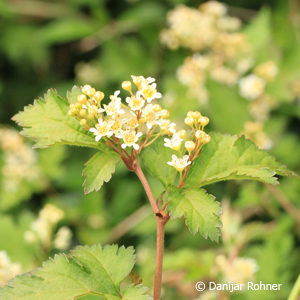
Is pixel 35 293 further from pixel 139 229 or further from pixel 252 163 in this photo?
pixel 139 229

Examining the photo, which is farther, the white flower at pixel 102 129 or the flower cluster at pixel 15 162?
the flower cluster at pixel 15 162

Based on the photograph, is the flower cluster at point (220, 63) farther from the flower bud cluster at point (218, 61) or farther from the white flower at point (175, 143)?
the white flower at point (175, 143)

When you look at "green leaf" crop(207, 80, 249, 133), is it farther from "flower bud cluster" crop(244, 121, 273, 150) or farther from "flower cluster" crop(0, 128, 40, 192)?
"flower cluster" crop(0, 128, 40, 192)

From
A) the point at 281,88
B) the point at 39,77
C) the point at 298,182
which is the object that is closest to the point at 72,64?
the point at 39,77

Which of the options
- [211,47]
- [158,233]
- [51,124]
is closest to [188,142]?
[158,233]

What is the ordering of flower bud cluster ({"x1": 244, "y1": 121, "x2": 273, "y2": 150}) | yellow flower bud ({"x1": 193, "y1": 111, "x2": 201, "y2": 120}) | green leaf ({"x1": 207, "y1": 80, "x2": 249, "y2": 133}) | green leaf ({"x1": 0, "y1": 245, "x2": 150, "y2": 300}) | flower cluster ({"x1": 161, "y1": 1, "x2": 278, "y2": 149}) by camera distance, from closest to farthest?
green leaf ({"x1": 0, "y1": 245, "x2": 150, "y2": 300}), yellow flower bud ({"x1": 193, "y1": 111, "x2": 201, "y2": 120}), flower bud cluster ({"x1": 244, "y1": 121, "x2": 273, "y2": 150}), green leaf ({"x1": 207, "y1": 80, "x2": 249, "y2": 133}), flower cluster ({"x1": 161, "y1": 1, "x2": 278, "y2": 149})

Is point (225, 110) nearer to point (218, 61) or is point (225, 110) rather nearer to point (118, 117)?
point (218, 61)

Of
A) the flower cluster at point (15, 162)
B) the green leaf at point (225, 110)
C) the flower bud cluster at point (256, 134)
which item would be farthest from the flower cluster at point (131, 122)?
the flower cluster at point (15, 162)

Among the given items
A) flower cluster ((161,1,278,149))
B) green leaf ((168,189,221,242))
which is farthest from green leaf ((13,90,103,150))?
flower cluster ((161,1,278,149))
